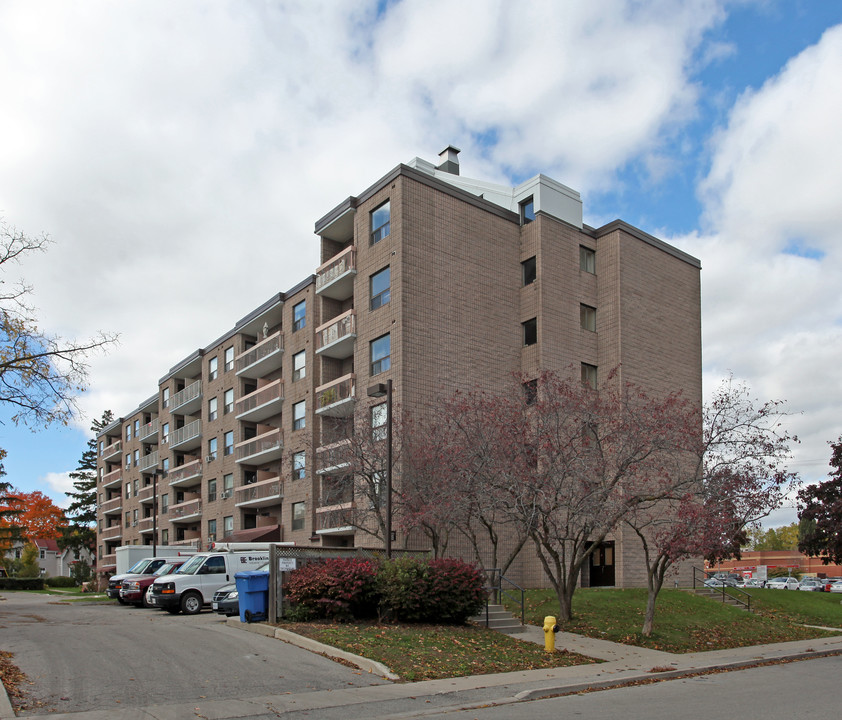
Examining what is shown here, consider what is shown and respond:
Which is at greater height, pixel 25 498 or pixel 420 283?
pixel 420 283

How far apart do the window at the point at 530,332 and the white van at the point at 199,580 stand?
14.8 m

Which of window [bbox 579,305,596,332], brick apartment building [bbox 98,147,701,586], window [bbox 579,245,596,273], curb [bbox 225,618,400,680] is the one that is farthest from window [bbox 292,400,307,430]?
curb [bbox 225,618,400,680]

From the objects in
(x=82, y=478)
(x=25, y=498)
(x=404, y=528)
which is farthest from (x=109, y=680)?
(x=82, y=478)

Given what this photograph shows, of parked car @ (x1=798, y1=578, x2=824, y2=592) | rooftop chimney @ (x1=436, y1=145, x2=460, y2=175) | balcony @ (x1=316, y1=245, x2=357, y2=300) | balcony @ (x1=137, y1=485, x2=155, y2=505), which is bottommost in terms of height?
parked car @ (x1=798, y1=578, x2=824, y2=592)

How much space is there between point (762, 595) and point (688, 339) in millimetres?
13413

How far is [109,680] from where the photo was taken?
12.6 meters

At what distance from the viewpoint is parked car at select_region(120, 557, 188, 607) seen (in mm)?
30178

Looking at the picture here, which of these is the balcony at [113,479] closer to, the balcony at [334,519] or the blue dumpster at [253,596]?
the balcony at [334,519]

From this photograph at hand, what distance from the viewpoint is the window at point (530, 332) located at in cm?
3597

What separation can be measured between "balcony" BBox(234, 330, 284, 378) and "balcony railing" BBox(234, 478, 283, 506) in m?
6.59

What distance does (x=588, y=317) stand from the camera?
37969 millimetres

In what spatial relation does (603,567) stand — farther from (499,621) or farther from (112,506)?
(112,506)

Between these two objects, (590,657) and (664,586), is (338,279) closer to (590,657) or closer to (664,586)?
(664,586)

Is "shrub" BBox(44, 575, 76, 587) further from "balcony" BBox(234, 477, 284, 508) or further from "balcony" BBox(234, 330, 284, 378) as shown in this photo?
"balcony" BBox(234, 330, 284, 378)
